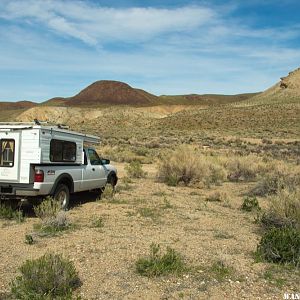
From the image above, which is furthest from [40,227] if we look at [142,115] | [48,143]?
[142,115]

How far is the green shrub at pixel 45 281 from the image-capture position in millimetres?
5152

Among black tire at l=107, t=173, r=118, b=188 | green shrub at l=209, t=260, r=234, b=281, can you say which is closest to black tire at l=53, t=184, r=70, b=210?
black tire at l=107, t=173, r=118, b=188

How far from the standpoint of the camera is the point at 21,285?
525 cm

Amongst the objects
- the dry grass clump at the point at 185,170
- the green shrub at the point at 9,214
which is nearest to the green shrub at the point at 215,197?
the dry grass clump at the point at 185,170

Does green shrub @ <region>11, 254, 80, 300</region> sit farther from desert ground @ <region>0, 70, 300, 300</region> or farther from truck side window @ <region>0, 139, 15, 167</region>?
truck side window @ <region>0, 139, 15, 167</region>

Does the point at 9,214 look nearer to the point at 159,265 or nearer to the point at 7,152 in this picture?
the point at 7,152

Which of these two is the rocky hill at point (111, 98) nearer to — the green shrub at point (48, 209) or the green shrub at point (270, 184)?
the green shrub at point (270, 184)

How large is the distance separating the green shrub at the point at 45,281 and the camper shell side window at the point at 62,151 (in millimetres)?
4476

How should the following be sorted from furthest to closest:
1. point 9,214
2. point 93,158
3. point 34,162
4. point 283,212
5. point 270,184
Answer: point 270,184 → point 93,158 → point 9,214 → point 34,162 → point 283,212

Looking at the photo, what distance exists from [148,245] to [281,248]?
2128 mm

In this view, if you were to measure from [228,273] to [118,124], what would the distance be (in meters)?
93.0

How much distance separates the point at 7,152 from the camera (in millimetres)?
9438

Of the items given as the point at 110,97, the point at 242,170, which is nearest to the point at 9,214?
the point at 242,170

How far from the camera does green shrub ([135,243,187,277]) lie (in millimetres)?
6039
